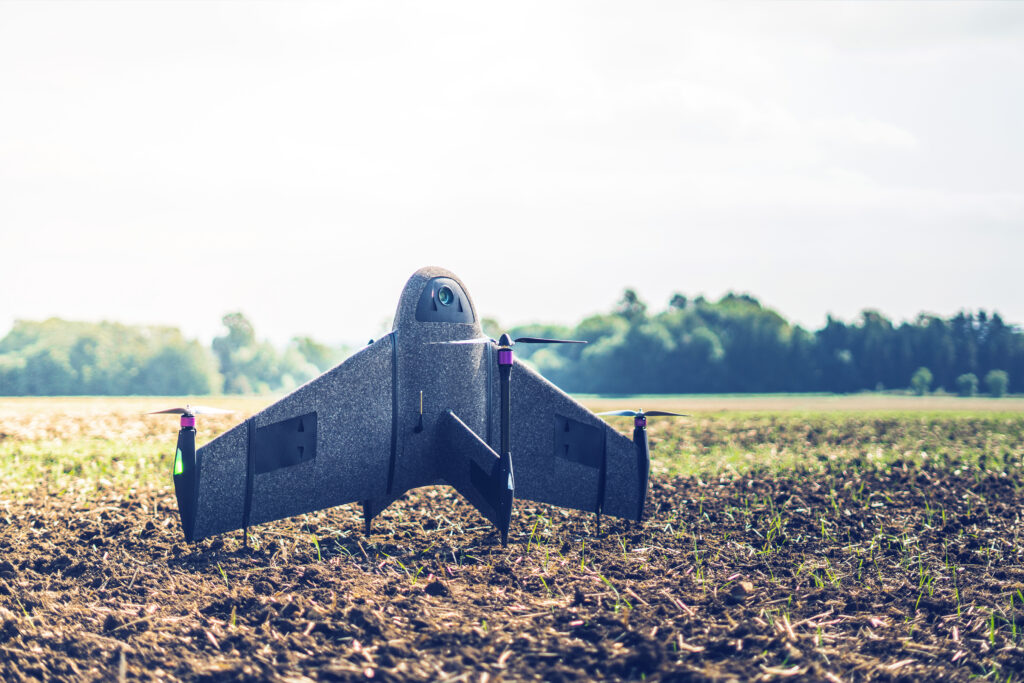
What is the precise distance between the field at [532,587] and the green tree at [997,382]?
2315 inches

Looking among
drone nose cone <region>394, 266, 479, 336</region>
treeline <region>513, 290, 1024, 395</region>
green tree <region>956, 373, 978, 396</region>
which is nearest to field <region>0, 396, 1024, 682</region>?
drone nose cone <region>394, 266, 479, 336</region>

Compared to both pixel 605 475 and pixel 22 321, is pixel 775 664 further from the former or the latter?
pixel 22 321

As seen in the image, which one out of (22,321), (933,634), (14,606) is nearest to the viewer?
(933,634)

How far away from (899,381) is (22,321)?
62936 millimetres

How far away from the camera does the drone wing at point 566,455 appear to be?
24.2 feet

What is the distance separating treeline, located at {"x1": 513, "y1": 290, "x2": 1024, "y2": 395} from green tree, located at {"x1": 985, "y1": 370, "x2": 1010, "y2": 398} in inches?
3.8

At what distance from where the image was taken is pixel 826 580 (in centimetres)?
665

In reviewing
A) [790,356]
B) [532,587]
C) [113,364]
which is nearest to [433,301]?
[532,587]

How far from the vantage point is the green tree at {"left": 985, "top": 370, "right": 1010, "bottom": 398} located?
61.0m

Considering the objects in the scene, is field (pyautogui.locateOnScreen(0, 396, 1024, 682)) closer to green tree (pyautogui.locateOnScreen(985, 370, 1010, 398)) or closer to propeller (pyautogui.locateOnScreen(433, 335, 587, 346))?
propeller (pyautogui.locateOnScreen(433, 335, 587, 346))

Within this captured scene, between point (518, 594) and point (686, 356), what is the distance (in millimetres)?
55867

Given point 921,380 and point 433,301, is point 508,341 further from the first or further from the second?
point 921,380

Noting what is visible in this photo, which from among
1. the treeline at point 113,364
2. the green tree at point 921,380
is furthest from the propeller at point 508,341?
the green tree at point 921,380

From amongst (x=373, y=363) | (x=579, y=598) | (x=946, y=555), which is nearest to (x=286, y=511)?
(x=373, y=363)
